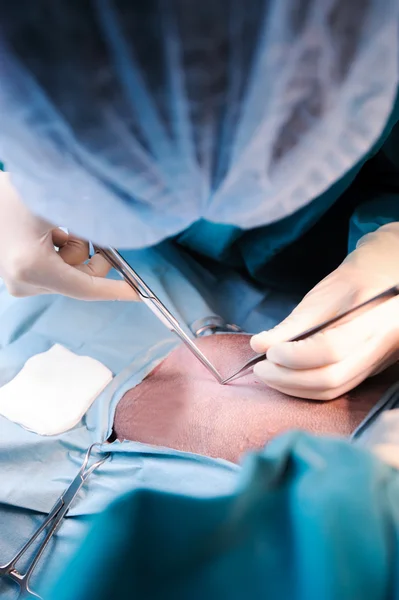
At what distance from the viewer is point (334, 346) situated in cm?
93

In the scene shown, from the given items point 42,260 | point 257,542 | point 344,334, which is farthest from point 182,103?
point 344,334

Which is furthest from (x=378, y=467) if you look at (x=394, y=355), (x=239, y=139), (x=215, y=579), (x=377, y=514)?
(x=394, y=355)

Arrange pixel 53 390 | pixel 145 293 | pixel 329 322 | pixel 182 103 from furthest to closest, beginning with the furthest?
pixel 53 390 → pixel 145 293 → pixel 329 322 → pixel 182 103

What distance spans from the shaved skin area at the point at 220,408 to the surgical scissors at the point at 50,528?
4.2 inches

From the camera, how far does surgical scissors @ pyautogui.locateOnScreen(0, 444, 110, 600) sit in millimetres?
833

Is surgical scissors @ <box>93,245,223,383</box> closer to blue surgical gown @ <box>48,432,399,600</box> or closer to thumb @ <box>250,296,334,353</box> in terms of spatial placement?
thumb @ <box>250,296,334,353</box>

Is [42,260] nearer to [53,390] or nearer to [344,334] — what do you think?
[53,390]

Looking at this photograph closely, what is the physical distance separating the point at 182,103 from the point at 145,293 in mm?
542

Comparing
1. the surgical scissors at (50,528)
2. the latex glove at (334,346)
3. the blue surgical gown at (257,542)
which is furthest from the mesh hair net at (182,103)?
the surgical scissors at (50,528)

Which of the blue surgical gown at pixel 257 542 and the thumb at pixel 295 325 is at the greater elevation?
the blue surgical gown at pixel 257 542

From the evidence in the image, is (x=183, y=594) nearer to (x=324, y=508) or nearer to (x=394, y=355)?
(x=324, y=508)

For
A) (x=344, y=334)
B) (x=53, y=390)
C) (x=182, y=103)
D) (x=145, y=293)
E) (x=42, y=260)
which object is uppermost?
(x=182, y=103)

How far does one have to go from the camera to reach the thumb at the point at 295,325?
0.95 meters

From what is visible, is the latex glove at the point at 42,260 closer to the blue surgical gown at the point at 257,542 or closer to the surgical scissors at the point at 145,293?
the surgical scissors at the point at 145,293
